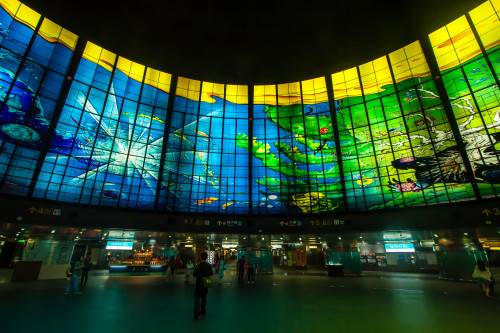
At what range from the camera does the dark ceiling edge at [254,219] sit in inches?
730

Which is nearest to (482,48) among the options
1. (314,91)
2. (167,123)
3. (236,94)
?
(314,91)

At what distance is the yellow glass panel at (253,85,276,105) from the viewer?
26.7 meters

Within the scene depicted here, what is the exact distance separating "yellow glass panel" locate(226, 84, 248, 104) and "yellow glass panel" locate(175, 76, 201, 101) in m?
3.25

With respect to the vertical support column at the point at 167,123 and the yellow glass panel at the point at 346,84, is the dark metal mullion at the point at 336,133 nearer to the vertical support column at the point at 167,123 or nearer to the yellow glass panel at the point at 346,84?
the yellow glass panel at the point at 346,84

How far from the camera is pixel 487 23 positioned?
17781 mm

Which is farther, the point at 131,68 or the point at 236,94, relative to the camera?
the point at 236,94

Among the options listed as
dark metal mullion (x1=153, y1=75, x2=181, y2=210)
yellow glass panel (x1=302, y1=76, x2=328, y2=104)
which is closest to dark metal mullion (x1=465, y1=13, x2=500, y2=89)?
yellow glass panel (x1=302, y1=76, x2=328, y2=104)

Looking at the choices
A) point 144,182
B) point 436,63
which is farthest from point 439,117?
point 144,182

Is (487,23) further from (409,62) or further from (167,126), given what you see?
(167,126)

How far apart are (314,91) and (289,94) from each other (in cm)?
266

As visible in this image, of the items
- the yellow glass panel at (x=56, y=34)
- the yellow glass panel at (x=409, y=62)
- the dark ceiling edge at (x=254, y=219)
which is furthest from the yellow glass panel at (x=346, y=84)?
the yellow glass panel at (x=56, y=34)

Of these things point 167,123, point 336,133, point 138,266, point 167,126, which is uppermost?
point 167,123

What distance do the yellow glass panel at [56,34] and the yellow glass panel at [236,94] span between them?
1409 cm

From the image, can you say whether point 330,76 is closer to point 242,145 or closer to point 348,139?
point 348,139
